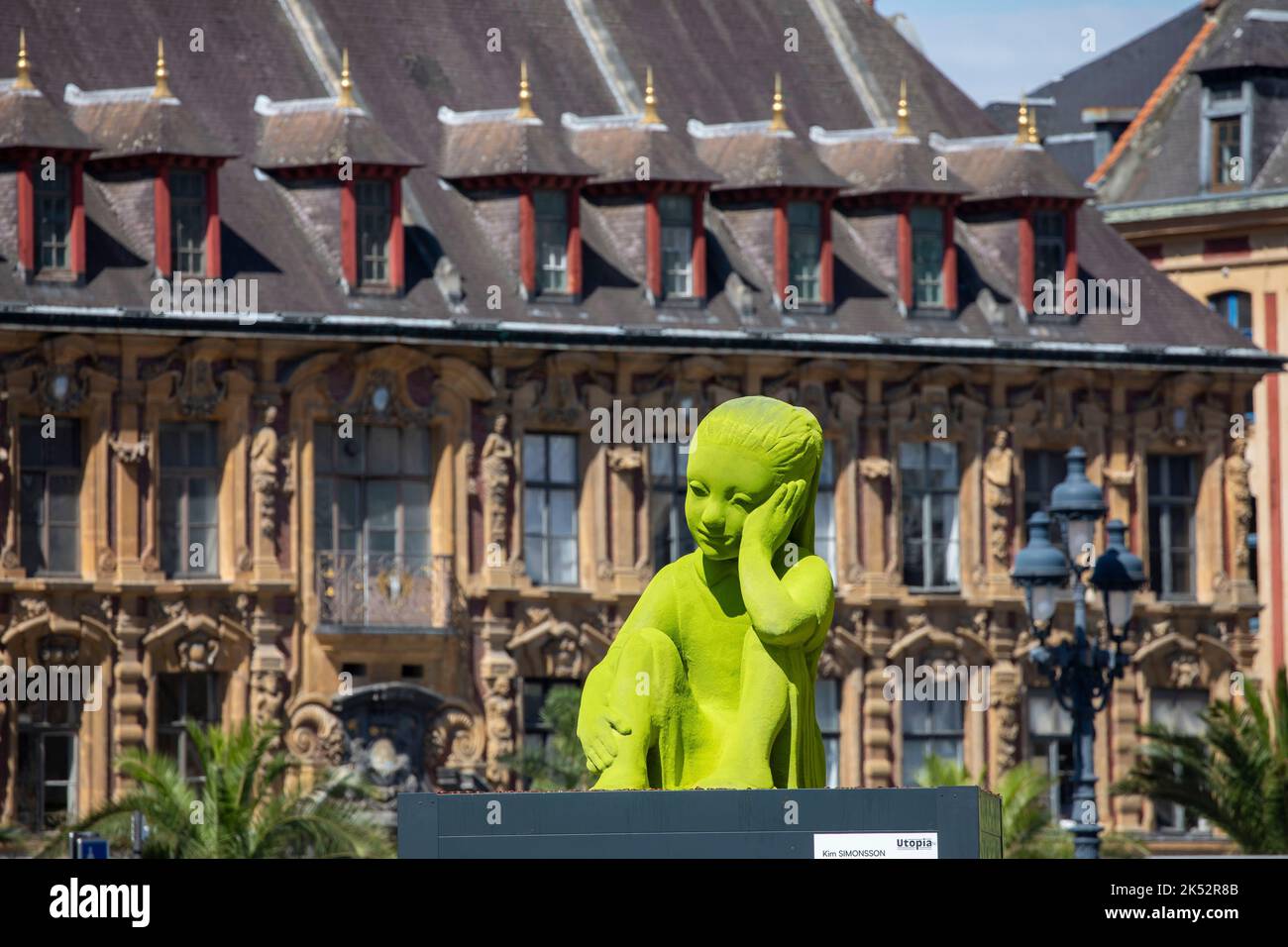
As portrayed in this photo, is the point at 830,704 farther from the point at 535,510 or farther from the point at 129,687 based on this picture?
the point at 129,687

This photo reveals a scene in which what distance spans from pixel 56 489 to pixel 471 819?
119 ft

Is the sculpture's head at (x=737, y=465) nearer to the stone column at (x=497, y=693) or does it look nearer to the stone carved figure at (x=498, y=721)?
the stone column at (x=497, y=693)

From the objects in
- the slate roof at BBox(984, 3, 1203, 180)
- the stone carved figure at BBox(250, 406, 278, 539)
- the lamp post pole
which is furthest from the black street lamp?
the slate roof at BBox(984, 3, 1203, 180)

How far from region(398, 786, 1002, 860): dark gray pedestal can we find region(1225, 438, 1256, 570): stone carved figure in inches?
1763

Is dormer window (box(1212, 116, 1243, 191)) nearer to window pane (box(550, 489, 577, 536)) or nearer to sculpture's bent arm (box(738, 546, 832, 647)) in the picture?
window pane (box(550, 489, 577, 536))

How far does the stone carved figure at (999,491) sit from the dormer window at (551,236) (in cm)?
764

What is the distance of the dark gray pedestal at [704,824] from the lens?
2003cm

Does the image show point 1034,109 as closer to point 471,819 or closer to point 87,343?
point 87,343

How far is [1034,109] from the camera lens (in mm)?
84062

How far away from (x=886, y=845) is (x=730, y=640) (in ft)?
8.92

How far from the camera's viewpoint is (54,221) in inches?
2191

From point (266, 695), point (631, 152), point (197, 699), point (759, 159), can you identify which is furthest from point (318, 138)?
point (197, 699)

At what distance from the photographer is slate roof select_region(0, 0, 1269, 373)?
189ft

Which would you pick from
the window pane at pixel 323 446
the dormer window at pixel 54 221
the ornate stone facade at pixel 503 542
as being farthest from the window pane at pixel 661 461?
the dormer window at pixel 54 221
